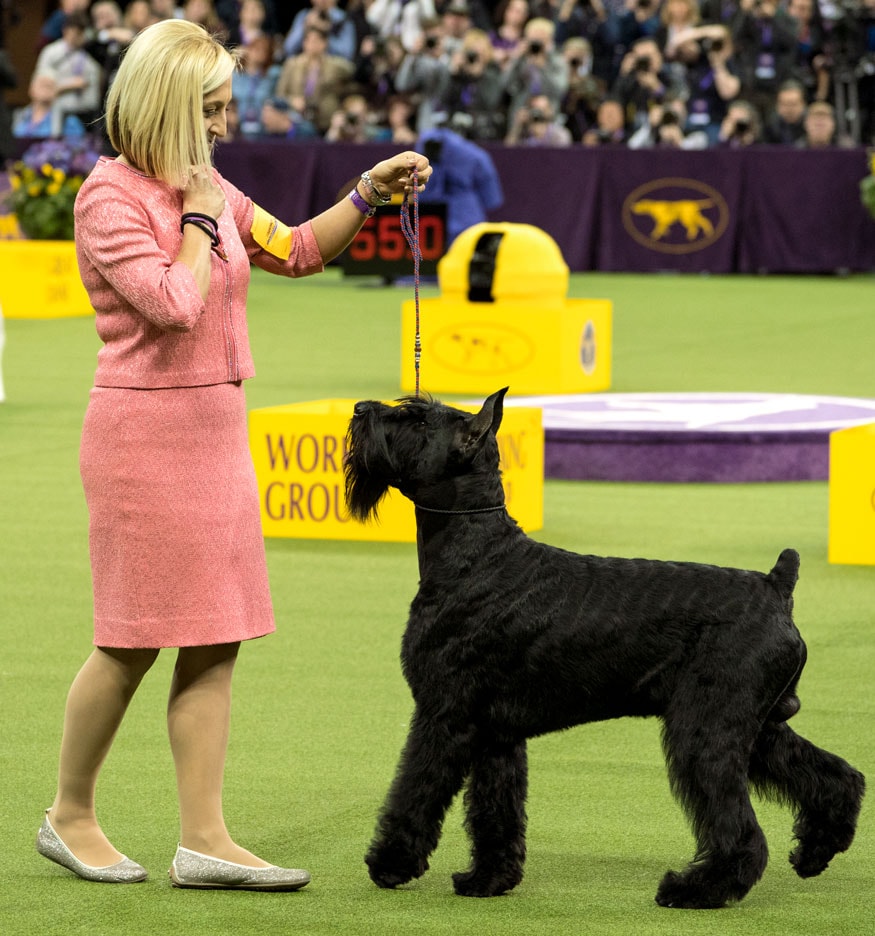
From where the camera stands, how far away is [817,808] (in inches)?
152

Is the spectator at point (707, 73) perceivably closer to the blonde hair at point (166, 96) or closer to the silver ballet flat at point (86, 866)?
the blonde hair at point (166, 96)

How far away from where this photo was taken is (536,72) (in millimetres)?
21797

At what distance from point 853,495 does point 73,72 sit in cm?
1770

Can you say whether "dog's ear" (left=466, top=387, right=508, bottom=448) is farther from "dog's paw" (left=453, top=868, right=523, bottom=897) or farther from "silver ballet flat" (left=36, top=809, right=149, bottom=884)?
"silver ballet flat" (left=36, top=809, right=149, bottom=884)

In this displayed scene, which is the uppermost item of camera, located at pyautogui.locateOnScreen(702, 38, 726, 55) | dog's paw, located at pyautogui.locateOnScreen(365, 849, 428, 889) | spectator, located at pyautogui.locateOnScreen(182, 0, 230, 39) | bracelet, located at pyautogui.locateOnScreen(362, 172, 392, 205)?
spectator, located at pyautogui.locateOnScreen(182, 0, 230, 39)

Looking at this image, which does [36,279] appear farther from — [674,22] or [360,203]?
[360,203]

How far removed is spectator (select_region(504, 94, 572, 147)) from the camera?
2117cm

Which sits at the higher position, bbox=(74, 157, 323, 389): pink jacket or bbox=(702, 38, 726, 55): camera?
bbox=(702, 38, 726, 55): camera

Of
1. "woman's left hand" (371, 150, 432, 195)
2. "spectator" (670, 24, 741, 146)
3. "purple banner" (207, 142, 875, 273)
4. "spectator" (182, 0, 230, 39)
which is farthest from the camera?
"spectator" (182, 0, 230, 39)

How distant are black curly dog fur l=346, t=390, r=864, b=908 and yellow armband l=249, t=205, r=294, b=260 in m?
0.48

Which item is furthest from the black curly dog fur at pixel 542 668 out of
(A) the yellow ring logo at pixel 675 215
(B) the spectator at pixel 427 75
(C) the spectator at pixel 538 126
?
(B) the spectator at pixel 427 75

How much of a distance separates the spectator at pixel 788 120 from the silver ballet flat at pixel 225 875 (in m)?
17.7

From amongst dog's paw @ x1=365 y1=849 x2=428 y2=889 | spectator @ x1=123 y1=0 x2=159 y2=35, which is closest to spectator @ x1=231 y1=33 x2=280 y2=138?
spectator @ x1=123 y1=0 x2=159 y2=35

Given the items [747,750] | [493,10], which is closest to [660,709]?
[747,750]
